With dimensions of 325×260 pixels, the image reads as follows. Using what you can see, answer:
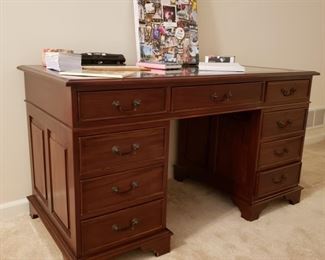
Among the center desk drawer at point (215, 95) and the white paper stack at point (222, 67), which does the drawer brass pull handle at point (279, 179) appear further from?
the white paper stack at point (222, 67)

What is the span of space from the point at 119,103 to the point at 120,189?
12.8 inches

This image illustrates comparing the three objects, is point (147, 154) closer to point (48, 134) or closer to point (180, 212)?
point (48, 134)

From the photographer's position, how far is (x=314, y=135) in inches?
121

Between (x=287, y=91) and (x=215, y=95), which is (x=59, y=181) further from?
(x=287, y=91)

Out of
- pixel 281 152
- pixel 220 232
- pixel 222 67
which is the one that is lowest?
pixel 220 232

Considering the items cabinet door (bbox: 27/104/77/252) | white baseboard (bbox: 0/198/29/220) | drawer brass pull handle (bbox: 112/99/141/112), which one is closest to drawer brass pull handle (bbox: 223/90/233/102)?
drawer brass pull handle (bbox: 112/99/141/112)

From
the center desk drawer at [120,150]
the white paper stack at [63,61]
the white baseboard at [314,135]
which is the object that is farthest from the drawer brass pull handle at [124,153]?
the white baseboard at [314,135]

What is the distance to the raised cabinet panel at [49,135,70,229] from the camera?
47.1 inches

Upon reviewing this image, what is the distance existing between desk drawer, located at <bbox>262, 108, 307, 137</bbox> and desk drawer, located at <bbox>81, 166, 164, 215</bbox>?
640 mm

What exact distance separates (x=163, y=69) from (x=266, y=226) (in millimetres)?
926

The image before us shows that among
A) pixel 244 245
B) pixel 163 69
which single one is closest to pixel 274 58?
pixel 163 69

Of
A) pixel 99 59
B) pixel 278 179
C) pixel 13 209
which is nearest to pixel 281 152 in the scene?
pixel 278 179

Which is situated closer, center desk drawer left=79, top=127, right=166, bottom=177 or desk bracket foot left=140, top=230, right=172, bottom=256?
center desk drawer left=79, top=127, right=166, bottom=177

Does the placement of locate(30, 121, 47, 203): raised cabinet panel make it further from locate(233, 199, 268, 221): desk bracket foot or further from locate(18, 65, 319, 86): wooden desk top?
locate(233, 199, 268, 221): desk bracket foot
